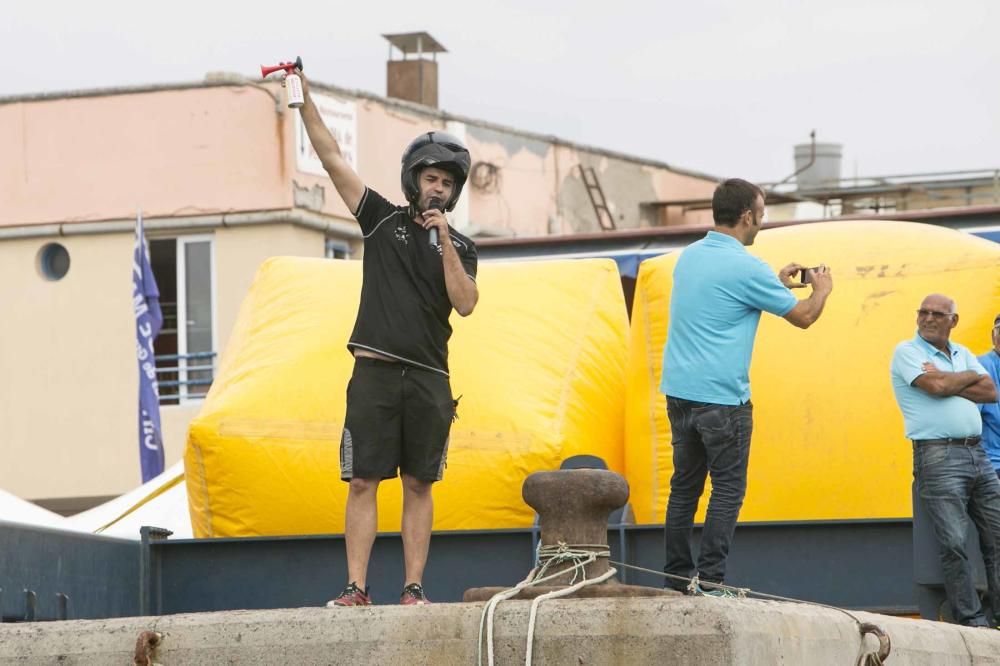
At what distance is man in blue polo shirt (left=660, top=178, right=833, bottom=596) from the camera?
648cm

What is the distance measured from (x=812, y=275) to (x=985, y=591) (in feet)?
4.60

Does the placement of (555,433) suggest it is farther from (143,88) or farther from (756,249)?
(143,88)

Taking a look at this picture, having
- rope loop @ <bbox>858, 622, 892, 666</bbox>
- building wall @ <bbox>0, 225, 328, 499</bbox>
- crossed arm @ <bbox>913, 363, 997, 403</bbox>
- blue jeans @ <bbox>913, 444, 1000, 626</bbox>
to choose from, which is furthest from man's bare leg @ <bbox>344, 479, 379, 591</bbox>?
building wall @ <bbox>0, 225, 328, 499</bbox>

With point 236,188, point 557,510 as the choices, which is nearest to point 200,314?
point 236,188

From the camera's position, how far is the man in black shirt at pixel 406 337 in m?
6.00

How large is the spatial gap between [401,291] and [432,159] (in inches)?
17.4

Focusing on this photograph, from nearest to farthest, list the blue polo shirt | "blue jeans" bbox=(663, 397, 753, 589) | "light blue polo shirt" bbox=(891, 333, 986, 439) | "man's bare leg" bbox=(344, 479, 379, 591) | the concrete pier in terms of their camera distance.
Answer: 1. the concrete pier
2. "man's bare leg" bbox=(344, 479, 379, 591)
3. "blue jeans" bbox=(663, 397, 753, 589)
4. "light blue polo shirt" bbox=(891, 333, 986, 439)
5. the blue polo shirt

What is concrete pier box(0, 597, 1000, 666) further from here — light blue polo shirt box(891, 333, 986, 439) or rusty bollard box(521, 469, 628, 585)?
light blue polo shirt box(891, 333, 986, 439)

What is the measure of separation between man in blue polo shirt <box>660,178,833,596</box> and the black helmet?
1008mm

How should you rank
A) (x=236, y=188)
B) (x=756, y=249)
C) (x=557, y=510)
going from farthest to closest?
(x=236, y=188) < (x=756, y=249) < (x=557, y=510)

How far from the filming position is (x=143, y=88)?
22.8m

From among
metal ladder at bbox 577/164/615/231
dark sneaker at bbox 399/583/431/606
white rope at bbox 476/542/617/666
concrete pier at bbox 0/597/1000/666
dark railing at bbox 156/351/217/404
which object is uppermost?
metal ladder at bbox 577/164/615/231

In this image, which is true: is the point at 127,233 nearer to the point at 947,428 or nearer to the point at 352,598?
the point at 947,428

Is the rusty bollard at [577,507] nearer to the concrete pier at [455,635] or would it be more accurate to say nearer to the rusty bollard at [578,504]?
the rusty bollard at [578,504]
